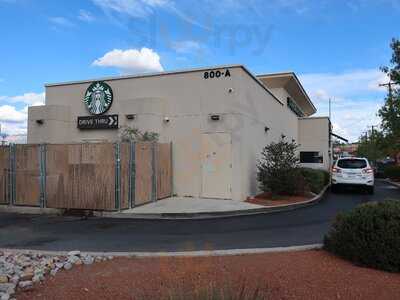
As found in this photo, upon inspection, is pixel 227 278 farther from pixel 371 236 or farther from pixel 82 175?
pixel 82 175

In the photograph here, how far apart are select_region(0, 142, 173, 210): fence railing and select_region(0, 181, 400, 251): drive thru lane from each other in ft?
2.88

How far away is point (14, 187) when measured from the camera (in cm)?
1455

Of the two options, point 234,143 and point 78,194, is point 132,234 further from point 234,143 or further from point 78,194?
point 234,143

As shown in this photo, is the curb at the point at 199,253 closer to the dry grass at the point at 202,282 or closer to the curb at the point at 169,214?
the dry grass at the point at 202,282

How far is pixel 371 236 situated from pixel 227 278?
2.31 meters

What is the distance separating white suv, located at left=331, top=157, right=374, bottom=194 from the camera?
2033 centimetres

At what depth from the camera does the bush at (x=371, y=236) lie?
6160 millimetres

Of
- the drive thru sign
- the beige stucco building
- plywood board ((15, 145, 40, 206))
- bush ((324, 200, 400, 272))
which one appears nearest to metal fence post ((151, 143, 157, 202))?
the beige stucco building

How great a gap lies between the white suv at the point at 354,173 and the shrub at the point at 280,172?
456cm

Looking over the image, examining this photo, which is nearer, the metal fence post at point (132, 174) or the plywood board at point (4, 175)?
the metal fence post at point (132, 174)

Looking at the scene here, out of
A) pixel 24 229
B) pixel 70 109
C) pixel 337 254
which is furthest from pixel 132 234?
pixel 70 109

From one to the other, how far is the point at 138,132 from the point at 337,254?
10628mm

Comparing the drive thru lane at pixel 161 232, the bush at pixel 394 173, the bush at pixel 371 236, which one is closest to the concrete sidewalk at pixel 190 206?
the drive thru lane at pixel 161 232

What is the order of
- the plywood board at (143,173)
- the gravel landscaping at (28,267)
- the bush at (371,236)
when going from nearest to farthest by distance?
the gravel landscaping at (28,267) < the bush at (371,236) < the plywood board at (143,173)
